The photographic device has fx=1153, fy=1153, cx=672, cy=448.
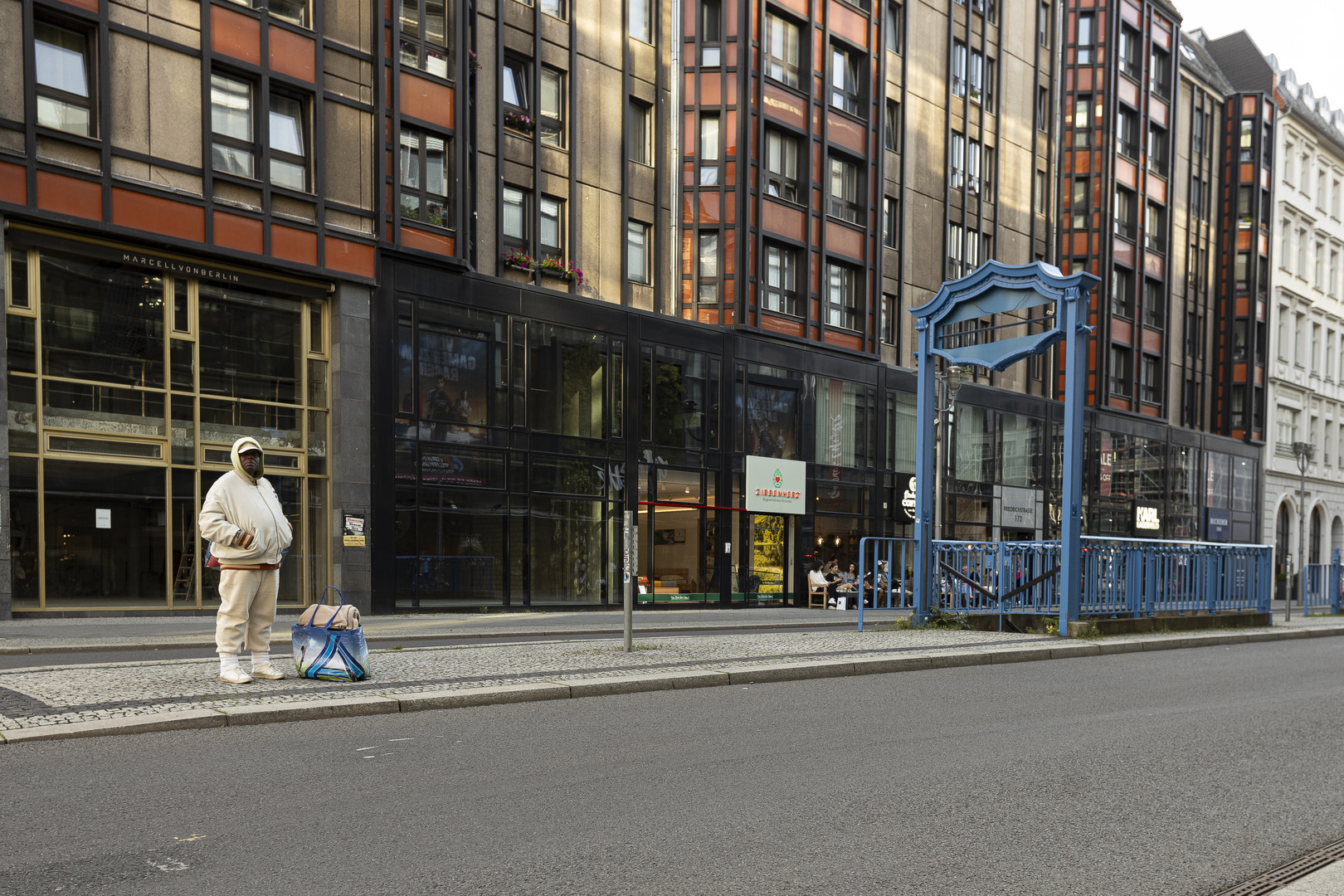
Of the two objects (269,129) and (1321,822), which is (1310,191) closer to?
(269,129)

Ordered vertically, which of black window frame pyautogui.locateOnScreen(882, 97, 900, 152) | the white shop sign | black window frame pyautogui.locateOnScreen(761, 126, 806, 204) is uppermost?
black window frame pyautogui.locateOnScreen(882, 97, 900, 152)

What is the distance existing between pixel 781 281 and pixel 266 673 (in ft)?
74.8

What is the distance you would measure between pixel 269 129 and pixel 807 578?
17301 mm

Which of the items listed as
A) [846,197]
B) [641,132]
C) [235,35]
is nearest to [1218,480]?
[846,197]

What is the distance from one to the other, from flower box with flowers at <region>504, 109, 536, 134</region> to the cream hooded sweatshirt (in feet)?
56.2

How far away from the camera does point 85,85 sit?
1789cm

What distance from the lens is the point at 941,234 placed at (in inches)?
1405

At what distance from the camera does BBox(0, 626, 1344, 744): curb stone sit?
698 cm

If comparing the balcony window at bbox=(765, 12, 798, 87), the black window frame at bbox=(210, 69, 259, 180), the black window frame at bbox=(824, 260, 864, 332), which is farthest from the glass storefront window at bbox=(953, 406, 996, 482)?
the black window frame at bbox=(210, 69, 259, 180)

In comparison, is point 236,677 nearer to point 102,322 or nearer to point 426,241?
point 102,322

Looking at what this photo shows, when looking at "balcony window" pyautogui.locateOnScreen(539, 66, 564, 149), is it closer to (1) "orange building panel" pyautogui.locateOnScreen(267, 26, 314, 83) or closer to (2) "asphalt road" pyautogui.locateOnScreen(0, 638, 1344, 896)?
(1) "orange building panel" pyautogui.locateOnScreen(267, 26, 314, 83)

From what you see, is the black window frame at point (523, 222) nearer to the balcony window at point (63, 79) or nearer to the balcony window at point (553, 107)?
the balcony window at point (553, 107)

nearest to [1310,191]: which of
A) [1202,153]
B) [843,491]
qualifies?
[1202,153]

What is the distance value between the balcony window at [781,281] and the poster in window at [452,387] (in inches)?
350
